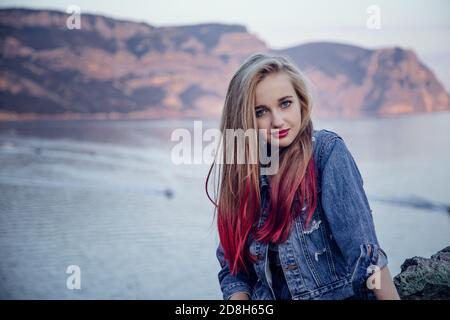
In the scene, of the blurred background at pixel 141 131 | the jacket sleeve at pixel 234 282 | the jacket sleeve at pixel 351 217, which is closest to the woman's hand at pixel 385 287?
the jacket sleeve at pixel 351 217

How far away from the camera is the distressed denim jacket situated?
1.33 metres

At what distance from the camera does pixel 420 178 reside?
9383 millimetres

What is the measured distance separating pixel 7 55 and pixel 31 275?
255 centimetres

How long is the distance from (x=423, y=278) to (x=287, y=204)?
1.76ft

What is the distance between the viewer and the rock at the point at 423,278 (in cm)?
171

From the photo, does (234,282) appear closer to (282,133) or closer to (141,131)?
(282,133)

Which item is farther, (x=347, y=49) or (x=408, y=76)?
(x=408, y=76)

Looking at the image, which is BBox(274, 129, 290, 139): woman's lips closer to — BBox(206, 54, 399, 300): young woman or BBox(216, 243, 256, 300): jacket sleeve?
BBox(206, 54, 399, 300): young woman

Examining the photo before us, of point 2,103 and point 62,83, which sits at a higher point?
point 62,83

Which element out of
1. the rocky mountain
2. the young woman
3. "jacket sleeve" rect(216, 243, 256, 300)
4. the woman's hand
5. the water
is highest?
the rocky mountain

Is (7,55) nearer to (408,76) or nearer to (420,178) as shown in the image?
(408,76)

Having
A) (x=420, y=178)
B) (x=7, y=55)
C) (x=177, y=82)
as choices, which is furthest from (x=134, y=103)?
(x=420, y=178)

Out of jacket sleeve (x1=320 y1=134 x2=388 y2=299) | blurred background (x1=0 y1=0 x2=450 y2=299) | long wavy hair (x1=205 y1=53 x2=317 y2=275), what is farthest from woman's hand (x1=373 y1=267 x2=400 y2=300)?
blurred background (x1=0 y1=0 x2=450 y2=299)

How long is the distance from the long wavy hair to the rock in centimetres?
46
